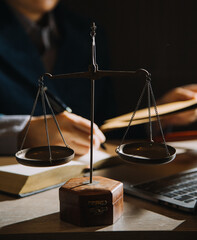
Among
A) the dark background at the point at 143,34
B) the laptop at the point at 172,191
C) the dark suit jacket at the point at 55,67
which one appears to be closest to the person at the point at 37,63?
the dark suit jacket at the point at 55,67

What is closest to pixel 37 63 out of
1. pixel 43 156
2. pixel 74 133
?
pixel 74 133

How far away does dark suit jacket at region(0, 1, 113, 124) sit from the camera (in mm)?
1415

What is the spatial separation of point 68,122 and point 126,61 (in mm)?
1083

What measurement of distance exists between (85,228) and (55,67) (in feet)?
3.60

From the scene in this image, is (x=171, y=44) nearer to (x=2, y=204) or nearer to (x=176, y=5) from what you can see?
(x=2, y=204)

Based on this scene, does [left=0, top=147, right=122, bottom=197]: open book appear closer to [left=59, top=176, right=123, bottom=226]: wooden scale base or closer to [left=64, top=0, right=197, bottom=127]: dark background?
[left=59, top=176, right=123, bottom=226]: wooden scale base

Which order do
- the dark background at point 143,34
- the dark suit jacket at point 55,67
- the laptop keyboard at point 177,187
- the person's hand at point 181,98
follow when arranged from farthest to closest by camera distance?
the dark background at point 143,34
the dark suit jacket at point 55,67
the person's hand at point 181,98
the laptop keyboard at point 177,187

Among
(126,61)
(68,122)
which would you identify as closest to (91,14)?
(126,61)

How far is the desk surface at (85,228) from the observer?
0.51m

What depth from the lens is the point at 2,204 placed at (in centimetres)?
63

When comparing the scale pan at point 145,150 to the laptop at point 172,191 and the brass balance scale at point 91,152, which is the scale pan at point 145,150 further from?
the laptop at point 172,191

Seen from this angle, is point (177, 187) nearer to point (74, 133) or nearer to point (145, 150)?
point (145, 150)

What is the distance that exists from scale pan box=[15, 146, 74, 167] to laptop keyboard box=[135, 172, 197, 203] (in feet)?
0.65

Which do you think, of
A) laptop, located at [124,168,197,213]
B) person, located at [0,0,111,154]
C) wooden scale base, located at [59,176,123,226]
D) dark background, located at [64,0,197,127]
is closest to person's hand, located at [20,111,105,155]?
person, located at [0,0,111,154]
